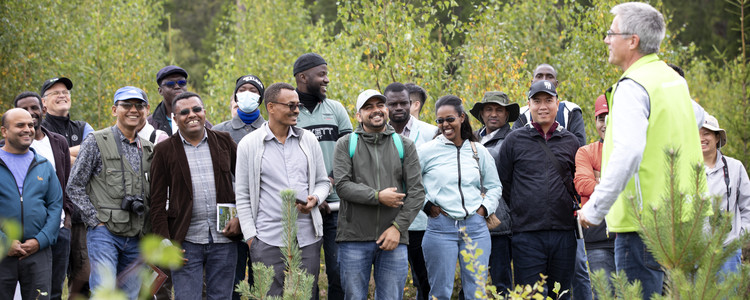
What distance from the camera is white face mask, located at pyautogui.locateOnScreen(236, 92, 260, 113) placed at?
663 centimetres

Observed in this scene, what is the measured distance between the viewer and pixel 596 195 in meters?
3.49

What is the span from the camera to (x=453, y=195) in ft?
18.7

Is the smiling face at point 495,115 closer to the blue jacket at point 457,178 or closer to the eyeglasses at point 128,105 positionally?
the blue jacket at point 457,178

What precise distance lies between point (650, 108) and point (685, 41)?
117 ft

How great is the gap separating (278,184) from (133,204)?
45.6 inches

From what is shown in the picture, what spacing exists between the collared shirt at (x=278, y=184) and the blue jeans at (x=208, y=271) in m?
0.40

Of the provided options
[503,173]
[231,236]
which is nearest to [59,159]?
[231,236]

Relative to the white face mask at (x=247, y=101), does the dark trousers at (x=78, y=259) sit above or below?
below

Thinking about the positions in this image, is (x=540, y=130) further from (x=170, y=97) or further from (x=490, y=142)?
(x=170, y=97)

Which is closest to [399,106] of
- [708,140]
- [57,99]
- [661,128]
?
[708,140]

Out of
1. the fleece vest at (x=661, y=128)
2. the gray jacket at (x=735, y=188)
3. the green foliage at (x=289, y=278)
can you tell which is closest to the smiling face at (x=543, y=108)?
the gray jacket at (x=735, y=188)

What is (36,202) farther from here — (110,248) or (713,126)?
(713,126)

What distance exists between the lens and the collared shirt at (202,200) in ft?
17.8

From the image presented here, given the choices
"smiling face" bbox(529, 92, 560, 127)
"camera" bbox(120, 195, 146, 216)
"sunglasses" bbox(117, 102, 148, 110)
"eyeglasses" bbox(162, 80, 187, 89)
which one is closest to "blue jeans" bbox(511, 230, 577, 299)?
"smiling face" bbox(529, 92, 560, 127)
